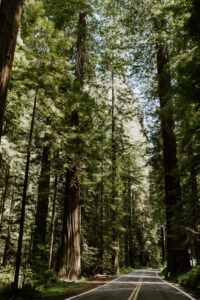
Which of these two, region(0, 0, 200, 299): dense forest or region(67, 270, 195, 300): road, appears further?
region(67, 270, 195, 300): road

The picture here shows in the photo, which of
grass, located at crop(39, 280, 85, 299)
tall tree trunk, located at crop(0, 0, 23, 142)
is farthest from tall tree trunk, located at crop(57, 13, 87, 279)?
tall tree trunk, located at crop(0, 0, 23, 142)

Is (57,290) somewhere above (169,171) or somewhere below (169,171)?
below

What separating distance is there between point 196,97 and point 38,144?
10852 mm

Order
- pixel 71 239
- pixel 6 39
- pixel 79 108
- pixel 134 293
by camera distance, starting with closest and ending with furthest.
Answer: pixel 6 39
pixel 134 293
pixel 79 108
pixel 71 239

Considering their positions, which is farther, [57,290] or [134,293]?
[134,293]

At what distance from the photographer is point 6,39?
481 centimetres

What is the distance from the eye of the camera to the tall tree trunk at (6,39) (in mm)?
4680

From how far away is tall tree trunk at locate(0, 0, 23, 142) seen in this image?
4680 mm

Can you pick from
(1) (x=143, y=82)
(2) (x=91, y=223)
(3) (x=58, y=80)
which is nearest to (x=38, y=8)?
(3) (x=58, y=80)

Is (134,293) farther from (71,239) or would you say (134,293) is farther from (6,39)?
(6,39)

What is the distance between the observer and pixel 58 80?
8867 mm

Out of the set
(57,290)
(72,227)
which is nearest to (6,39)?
(57,290)

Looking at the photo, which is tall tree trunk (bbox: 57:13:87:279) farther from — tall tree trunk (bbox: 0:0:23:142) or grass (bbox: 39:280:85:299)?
tall tree trunk (bbox: 0:0:23:142)

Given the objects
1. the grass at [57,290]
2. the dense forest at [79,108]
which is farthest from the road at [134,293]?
the dense forest at [79,108]
